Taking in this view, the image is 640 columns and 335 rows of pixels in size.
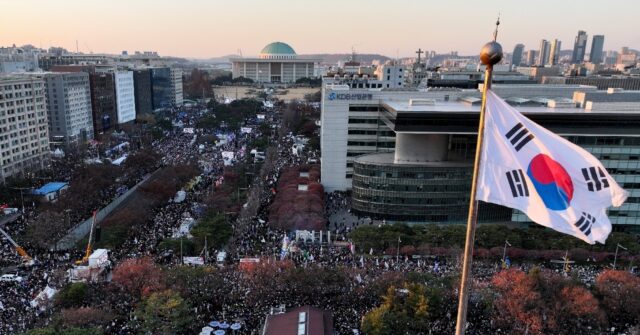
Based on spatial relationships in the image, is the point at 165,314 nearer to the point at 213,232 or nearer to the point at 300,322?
the point at 300,322

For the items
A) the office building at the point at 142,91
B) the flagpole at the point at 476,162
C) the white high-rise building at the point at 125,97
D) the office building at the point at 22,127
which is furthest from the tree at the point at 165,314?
the office building at the point at 142,91

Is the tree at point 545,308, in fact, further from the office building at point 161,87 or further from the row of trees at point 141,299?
the office building at point 161,87

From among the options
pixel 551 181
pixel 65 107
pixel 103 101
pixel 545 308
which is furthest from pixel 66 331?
pixel 103 101

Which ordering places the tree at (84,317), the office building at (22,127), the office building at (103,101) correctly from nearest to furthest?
1. the tree at (84,317)
2. the office building at (22,127)
3. the office building at (103,101)

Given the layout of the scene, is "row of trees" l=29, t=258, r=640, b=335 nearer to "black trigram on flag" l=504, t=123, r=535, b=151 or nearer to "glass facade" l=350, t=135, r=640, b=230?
"black trigram on flag" l=504, t=123, r=535, b=151

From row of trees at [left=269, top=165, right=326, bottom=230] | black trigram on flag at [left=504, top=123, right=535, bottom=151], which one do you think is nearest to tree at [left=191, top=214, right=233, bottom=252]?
row of trees at [left=269, top=165, right=326, bottom=230]
